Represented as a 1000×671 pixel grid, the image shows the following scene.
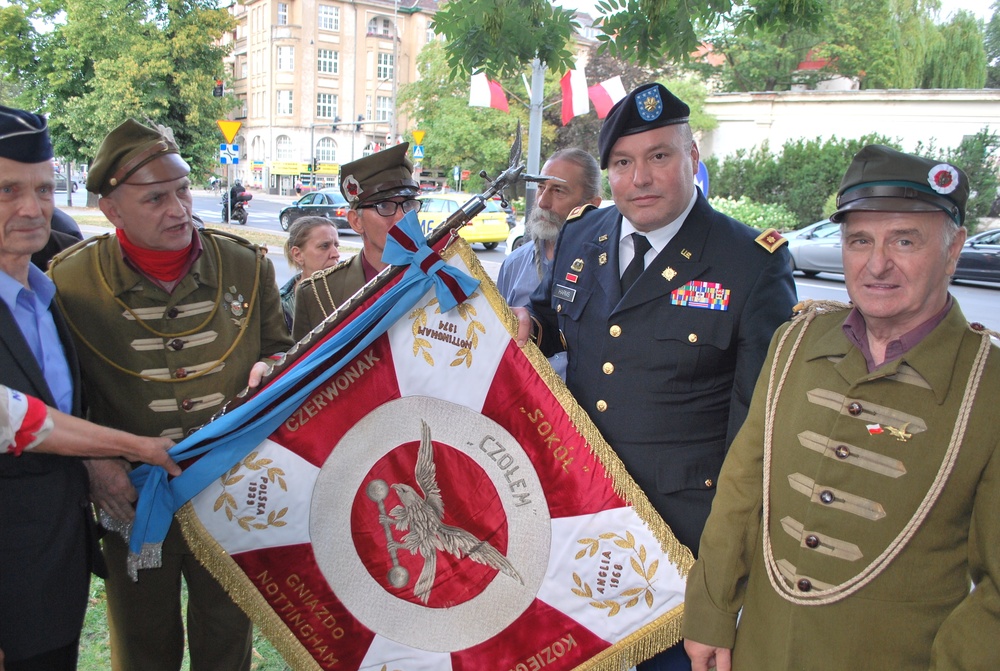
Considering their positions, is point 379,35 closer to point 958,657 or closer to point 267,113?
point 267,113

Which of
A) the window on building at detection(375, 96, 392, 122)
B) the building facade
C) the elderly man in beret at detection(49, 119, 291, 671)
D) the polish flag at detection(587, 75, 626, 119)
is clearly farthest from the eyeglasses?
the window on building at detection(375, 96, 392, 122)

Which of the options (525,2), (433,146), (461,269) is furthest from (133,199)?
(433,146)

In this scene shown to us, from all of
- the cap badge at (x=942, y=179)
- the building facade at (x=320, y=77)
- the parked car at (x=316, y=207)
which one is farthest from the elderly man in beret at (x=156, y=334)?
the building facade at (x=320, y=77)

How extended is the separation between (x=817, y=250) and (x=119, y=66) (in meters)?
19.0

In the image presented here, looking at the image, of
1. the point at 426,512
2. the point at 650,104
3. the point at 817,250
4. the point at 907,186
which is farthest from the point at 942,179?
the point at 817,250

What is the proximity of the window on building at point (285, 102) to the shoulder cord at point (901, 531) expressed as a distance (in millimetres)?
56379

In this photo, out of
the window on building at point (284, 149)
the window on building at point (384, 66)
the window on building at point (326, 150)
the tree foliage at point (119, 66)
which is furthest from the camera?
the window on building at point (326, 150)

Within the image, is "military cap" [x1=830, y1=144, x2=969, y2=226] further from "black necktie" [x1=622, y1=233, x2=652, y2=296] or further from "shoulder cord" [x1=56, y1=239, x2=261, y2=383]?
"shoulder cord" [x1=56, y1=239, x2=261, y2=383]

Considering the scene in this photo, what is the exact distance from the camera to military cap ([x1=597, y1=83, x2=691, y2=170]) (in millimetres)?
2246

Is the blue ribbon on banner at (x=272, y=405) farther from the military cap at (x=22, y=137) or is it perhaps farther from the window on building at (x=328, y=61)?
the window on building at (x=328, y=61)

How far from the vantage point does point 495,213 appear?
2030 cm

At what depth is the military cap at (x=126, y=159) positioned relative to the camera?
8.20 ft

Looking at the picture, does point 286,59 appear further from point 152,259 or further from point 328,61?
point 152,259

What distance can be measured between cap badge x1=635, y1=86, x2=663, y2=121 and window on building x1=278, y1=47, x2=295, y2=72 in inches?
2186
